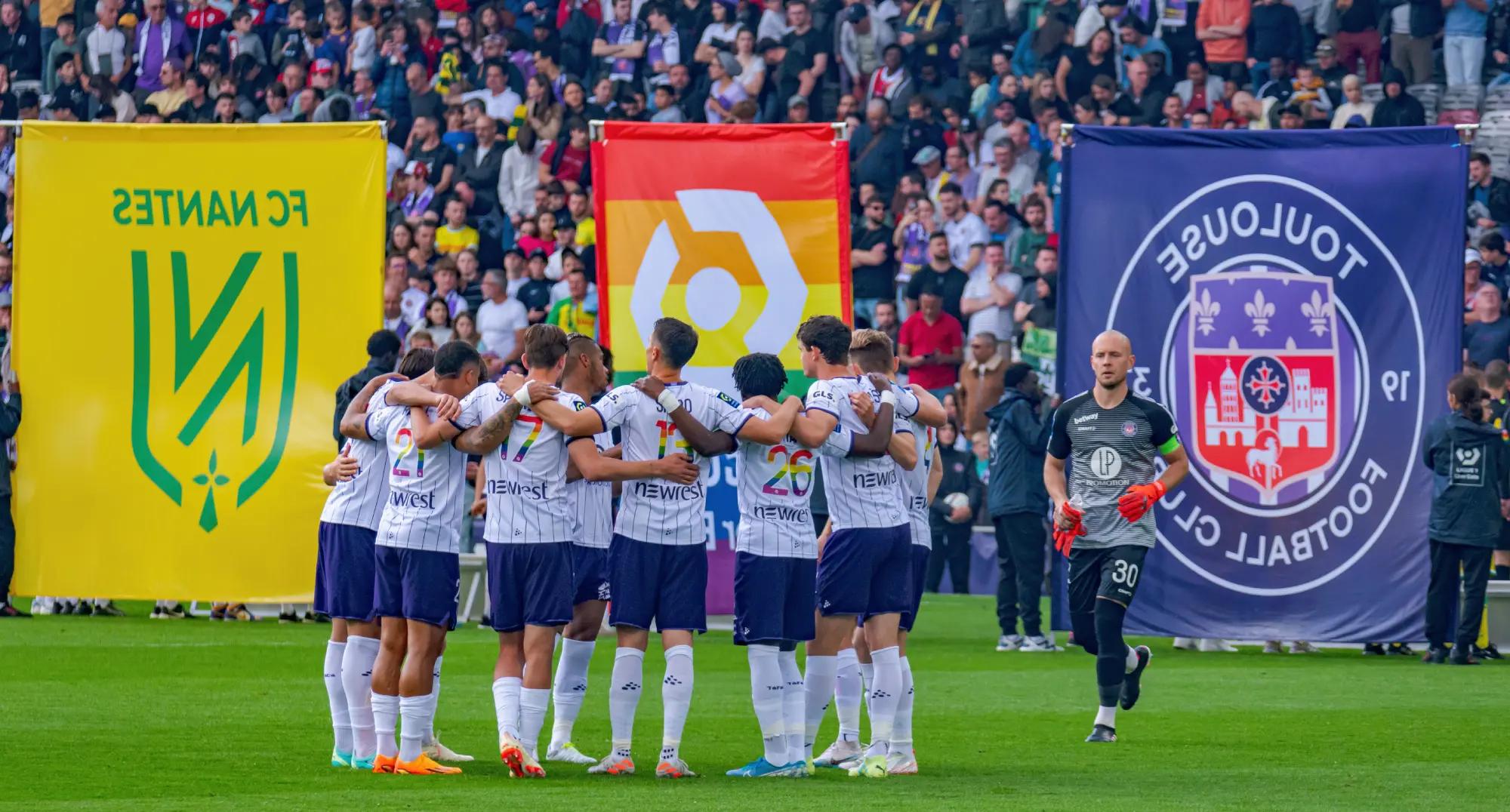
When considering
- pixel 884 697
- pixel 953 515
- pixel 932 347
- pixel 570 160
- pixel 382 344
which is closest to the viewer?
pixel 884 697

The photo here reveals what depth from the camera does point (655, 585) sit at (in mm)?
9430

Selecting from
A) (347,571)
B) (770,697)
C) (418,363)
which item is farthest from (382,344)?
(770,697)

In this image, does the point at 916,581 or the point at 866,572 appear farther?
the point at 916,581

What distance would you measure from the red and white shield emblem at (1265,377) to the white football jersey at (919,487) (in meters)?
5.06

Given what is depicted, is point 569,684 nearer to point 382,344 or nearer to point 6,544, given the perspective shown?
point 382,344

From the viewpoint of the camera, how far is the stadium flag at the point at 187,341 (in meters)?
15.8

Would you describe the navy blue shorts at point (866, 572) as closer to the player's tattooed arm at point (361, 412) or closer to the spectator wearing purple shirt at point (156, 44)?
Result: the player's tattooed arm at point (361, 412)

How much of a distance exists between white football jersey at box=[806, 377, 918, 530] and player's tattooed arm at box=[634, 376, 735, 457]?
20.6 inches

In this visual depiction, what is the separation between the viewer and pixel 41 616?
18.6 meters

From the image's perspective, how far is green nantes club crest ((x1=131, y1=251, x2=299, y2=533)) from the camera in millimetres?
15844

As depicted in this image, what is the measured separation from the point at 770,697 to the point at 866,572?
723mm

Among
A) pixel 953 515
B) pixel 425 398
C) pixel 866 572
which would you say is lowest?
pixel 953 515

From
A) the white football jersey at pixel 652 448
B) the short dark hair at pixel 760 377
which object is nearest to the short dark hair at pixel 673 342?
the white football jersey at pixel 652 448

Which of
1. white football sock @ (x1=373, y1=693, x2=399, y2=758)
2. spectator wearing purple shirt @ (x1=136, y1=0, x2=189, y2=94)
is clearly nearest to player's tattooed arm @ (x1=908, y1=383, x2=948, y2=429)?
white football sock @ (x1=373, y1=693, x2=399, y2=758)
